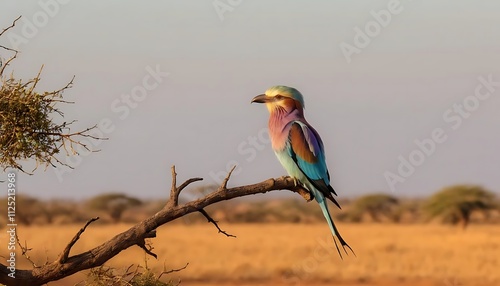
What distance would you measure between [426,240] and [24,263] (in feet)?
52.8

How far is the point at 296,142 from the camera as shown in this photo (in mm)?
8797

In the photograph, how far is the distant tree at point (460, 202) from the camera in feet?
152

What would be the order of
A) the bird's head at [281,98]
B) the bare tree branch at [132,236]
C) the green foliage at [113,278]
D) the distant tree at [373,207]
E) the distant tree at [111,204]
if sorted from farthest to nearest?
the distant tree at [373,207] < the distant tree at [111,204] < the green foliage at [113,278] < the bird's head at [281,98] < the bare tree branch at [132,236]

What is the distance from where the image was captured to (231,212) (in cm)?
5888

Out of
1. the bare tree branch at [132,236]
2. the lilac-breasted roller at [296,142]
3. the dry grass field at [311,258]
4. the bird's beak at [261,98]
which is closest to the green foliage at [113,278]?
the bare tree branch at [132,236]

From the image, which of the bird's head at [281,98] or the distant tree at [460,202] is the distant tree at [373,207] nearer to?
the distant tree at [460,202]

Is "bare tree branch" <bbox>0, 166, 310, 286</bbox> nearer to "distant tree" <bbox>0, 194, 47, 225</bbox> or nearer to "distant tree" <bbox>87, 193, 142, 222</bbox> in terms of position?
"distant tree" <bbox>0, 194, 47, 225</bbox>

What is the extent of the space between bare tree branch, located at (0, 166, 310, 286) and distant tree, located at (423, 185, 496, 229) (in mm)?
38844

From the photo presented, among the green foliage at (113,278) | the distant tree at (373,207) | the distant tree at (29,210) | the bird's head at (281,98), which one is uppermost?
the distant tree at (29,210)

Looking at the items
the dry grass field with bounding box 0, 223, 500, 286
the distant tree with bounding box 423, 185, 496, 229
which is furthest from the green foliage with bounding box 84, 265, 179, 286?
the distant tree with bounding box 423, 185, 496, 229

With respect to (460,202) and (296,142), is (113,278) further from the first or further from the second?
(460,202)

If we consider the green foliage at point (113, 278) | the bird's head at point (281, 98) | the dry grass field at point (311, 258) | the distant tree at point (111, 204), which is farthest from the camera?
the distant tree at point (111, 204)

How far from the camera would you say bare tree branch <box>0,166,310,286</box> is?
8258 millimetres

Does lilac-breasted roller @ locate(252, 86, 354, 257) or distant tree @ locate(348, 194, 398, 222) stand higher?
distant tree @ locate(348, 194, 398, 222)
